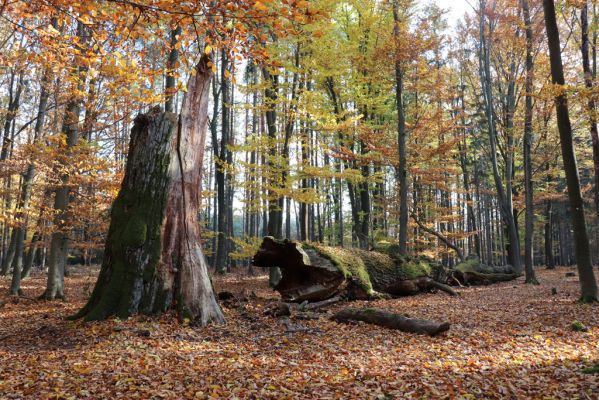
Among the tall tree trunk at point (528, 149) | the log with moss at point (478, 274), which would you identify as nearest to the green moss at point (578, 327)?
the log with moss at point (478, 274)

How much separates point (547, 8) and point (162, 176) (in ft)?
32.5

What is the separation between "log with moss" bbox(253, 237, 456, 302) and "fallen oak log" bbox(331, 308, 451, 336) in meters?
1.89

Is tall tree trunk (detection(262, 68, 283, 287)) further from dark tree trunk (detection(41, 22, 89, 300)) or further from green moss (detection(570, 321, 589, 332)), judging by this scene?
green moss (detection(570, 321, 589, 332))

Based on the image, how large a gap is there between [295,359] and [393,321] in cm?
258

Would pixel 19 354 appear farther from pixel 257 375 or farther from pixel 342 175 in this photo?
pixel 342 175

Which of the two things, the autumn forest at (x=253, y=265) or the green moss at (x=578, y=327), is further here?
the green moss at (x=578, y=327)

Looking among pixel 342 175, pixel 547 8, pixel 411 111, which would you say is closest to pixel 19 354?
pixel 342 175

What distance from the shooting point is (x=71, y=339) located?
549cm

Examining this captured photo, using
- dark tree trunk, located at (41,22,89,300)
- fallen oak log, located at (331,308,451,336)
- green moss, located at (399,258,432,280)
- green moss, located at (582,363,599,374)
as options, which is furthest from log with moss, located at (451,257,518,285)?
dark tree trunk, located at (41,22,89,300)

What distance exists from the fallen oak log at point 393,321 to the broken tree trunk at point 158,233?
8.31 feet

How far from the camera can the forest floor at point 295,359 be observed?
12.6ft

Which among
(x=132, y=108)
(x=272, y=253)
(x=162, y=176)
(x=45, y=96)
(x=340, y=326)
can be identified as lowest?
(x=340, y=326)

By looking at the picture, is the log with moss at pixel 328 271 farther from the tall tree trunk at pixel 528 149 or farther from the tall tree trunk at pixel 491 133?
the tall tree trunk at pixel 491 133

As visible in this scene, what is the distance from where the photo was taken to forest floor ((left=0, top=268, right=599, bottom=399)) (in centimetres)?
384
